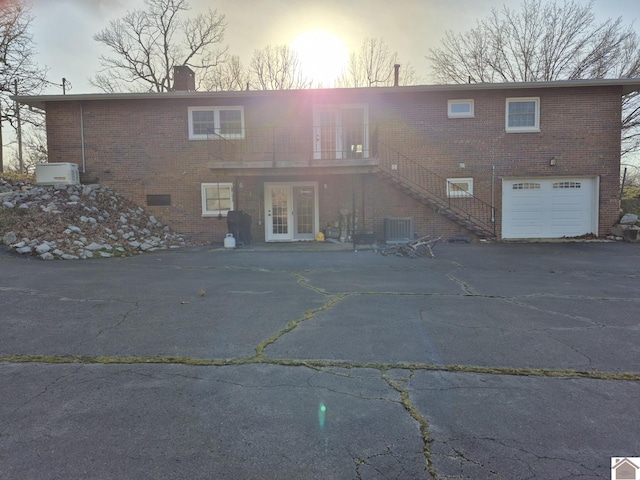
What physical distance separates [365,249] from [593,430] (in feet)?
33.5

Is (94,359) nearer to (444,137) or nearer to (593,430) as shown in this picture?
(593,430)

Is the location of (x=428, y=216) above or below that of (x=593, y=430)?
above

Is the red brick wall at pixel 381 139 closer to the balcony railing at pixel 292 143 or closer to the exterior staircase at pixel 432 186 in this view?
the balcony railing at pixel 292 143

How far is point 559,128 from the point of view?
14672 millimetres

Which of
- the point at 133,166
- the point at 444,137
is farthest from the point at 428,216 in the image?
the point at 133,166

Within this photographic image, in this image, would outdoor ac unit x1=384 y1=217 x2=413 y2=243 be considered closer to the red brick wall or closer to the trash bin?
the red brick wall

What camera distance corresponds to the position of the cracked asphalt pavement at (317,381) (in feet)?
7.51

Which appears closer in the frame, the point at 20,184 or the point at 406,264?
the point at 406,264

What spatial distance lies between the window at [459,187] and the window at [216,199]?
27.6ft

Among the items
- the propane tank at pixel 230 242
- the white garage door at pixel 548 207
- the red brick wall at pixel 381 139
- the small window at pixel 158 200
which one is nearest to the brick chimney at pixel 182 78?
the red brick wall at pixel 381 139

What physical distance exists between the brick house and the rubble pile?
1108mm

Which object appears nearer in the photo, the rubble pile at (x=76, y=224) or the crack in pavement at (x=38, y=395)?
the crack in pavement at (x=38, y=395)

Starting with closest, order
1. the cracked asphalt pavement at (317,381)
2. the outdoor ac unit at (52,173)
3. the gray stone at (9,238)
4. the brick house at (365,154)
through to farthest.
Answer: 1. the cracked asphalt pavement at (317,381)
2. the gray stone at (9,238)
3. the outdoor ac unit at (52,173)
4. the brick house at (365,154)

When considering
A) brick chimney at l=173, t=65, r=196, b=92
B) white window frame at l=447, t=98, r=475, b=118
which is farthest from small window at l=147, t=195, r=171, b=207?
white window frame at l=447, t=98, r=475, b=118
